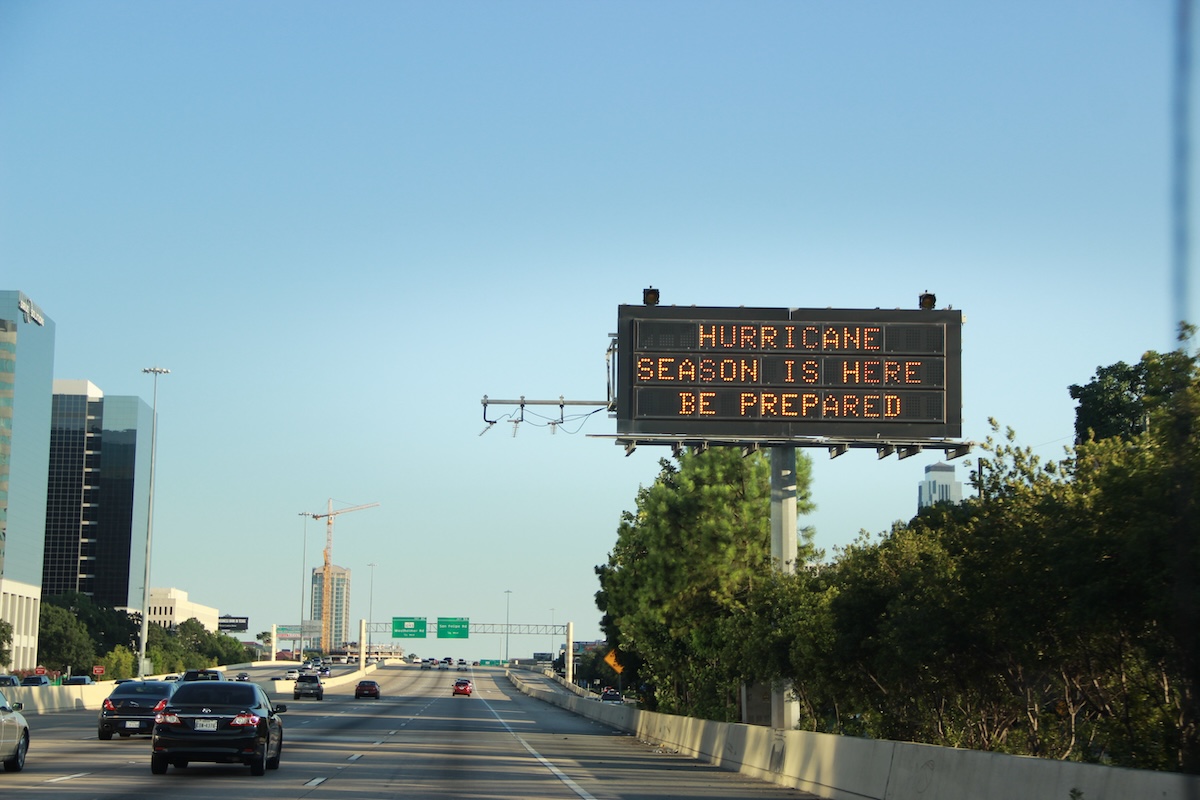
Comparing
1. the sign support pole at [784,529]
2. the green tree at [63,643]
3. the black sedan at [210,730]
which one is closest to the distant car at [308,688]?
the sign support pole at [784,529]

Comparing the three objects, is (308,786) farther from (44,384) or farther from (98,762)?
(44,384)

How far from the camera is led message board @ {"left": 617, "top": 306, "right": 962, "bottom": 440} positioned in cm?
3158

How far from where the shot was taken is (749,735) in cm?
2897

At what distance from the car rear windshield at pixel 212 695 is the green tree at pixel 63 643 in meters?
154

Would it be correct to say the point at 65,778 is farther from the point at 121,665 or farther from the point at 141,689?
the point at 121,665

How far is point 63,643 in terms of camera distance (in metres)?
168

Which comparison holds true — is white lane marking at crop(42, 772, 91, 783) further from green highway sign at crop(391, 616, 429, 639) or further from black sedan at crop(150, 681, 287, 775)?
green highway sign at crop(391, 616, 429, 639)

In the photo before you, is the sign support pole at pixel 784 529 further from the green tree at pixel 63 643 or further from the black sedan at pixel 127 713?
the green tree at pixel 63 643

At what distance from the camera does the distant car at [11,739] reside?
23.1 meters

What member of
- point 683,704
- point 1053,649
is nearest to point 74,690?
point 683,704

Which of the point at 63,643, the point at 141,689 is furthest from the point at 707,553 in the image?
the point at 63,643

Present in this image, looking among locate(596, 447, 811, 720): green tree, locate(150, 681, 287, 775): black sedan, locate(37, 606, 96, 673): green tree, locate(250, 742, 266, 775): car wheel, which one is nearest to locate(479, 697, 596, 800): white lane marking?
locate(250, 742, 266, 775): car wheel

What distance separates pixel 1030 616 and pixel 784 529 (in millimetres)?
15856

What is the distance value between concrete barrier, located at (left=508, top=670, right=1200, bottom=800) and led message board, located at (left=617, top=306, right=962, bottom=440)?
22.3 feet
